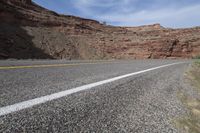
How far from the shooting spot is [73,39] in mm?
40750

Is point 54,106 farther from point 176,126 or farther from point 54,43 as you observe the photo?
point 54,43

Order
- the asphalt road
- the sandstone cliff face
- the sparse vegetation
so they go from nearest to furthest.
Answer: the asphalt road < the sparse vegetation < the sandstone cliff face

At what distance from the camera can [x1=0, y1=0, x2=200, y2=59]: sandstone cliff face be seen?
3114cm

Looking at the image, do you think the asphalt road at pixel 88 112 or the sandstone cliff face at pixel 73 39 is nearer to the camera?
the asphalt road at pixel 88 112

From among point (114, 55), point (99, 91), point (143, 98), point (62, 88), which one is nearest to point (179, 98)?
point (143, 98)

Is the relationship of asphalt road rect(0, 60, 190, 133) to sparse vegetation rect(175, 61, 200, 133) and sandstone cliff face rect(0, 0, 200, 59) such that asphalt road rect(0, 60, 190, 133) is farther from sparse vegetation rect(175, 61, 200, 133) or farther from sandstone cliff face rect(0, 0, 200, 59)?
sandstone cliff face rect(0, 0, 200, 59)

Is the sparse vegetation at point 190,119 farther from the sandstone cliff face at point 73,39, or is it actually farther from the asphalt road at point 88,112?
the sandstone cliff face at point 73,39

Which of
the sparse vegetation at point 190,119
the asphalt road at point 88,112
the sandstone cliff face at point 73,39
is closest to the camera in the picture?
the asphalt road at point 88,112

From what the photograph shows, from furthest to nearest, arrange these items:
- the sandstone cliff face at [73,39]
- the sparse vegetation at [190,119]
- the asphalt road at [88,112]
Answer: the sandstone cliff face at [73,39]
the sparse vegetation at [190,119]
the asphalt road at [88,112]

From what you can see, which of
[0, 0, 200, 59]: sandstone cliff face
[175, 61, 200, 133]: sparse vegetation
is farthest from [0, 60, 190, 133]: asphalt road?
[0, 0, 200, 59]: sandstone cliff face

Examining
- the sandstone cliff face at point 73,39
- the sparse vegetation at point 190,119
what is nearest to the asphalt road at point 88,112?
the sparse vegetation at point 190,119

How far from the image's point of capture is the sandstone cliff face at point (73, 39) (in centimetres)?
3114

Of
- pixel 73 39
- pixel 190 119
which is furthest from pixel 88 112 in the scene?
pixel 73 39

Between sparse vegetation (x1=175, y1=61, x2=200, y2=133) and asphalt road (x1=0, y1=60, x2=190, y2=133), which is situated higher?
asphalt road (x1=0, y1=60, x2=190, y2=133)
